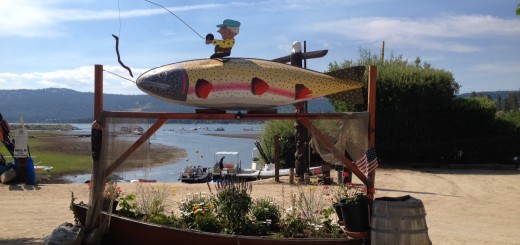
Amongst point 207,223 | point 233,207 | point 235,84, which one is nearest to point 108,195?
point 207,223

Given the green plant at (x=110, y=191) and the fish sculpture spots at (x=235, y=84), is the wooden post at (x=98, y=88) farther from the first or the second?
the green plant at (x=110, y=191)

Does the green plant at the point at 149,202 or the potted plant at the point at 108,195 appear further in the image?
the green plant at the point at 149,202

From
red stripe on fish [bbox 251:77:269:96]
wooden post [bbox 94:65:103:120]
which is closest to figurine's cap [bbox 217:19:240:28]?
red stripe on fish [bbox 251:77:269:96]

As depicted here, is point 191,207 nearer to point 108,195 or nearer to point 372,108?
point 108,195

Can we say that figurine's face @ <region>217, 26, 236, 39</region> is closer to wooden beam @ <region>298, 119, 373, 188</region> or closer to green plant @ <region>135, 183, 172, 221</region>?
wooden beam @ <region>298, 119, 373, 188</region>

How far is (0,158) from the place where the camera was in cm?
1780

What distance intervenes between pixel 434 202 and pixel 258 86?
8600mm

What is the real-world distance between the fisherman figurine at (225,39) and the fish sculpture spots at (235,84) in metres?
0.19

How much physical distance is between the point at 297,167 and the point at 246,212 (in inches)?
404

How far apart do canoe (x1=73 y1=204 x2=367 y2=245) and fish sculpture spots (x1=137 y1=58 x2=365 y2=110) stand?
1.84 metres

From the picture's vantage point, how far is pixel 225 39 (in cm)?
720

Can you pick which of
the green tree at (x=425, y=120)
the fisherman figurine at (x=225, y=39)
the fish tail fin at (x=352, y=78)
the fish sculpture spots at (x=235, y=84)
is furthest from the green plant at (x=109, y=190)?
the green tree at (x=425, y=120)

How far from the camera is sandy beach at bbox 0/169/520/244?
9.24m

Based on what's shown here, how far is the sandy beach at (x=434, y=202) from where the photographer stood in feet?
30.3
